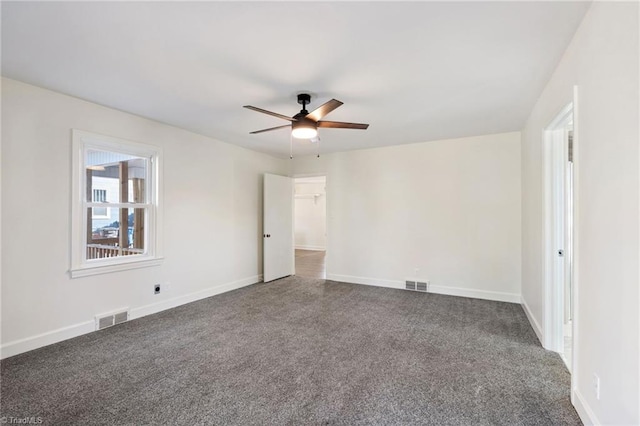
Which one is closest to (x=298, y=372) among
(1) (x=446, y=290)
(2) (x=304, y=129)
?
(2) (x=304, y=129)

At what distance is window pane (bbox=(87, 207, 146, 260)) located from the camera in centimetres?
342

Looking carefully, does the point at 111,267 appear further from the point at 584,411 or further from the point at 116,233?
the point at 584,411

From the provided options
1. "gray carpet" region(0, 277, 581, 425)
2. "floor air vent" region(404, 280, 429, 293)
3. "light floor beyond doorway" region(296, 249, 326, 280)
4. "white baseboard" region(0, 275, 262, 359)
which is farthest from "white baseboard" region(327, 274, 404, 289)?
"white baseboard" region(0, 275, 262, 359)

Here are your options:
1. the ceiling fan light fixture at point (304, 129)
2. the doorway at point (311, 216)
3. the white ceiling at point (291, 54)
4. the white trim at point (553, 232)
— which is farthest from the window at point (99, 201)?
the doorway at point (311, 216)

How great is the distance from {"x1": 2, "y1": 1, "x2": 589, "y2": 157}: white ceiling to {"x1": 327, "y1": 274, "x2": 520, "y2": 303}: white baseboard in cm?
267

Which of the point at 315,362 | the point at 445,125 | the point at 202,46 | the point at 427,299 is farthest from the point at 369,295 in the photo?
the point at 202,46

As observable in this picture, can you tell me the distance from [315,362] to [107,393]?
1.62 meters

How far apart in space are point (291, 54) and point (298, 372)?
8.51 feet

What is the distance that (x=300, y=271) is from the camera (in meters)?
6.81

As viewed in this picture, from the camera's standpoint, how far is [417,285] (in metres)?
5.04

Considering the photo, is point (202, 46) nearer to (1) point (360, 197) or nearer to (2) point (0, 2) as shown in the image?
(2) point (0, 2)

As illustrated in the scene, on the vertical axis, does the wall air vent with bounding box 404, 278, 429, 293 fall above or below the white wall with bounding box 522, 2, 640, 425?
below

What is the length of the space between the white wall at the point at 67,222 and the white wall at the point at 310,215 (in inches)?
228

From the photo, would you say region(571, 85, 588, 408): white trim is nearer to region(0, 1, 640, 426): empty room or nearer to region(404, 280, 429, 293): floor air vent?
region(0, 1, 640, 426): empty room
